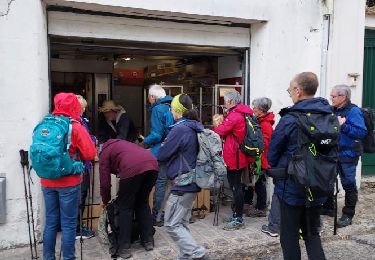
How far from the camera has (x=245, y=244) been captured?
16.7 feet

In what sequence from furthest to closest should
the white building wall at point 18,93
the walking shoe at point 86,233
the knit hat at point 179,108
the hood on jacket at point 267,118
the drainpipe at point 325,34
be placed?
the drainpipe at point 325,34
the hood on jacket at point 267,118
the walking shoe at point 86,233
the white building wall at point 18,93
the knit hat at point 179,108

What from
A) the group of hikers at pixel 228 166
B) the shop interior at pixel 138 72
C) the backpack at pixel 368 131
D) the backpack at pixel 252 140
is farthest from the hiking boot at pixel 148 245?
the backpack at pixel 368 131

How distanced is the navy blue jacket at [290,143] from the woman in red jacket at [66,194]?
1.75 meters

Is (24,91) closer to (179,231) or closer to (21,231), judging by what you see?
Answer: (21,231)

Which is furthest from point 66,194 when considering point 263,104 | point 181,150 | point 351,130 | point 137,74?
point 137,74

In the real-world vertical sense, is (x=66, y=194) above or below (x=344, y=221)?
above

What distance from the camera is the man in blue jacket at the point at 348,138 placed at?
5.41m

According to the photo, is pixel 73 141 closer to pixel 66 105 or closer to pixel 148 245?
pixel 66 105

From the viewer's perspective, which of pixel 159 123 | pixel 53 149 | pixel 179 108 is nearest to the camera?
pixel 53 149

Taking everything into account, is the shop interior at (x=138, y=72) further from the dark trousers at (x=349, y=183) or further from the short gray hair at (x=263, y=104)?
the dark trousers at (x=349, y=183)

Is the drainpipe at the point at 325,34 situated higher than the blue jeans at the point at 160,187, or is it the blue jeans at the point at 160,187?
the drainpipe at the point at 325,34

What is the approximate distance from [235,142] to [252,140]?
0.23 meters

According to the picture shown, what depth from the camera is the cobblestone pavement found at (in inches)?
189

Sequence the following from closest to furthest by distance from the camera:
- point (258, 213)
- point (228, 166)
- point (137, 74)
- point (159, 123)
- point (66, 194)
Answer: point (66, 194) < point (228, 166) < point (159, 123) < point (258, 213) < point (137, 74)
